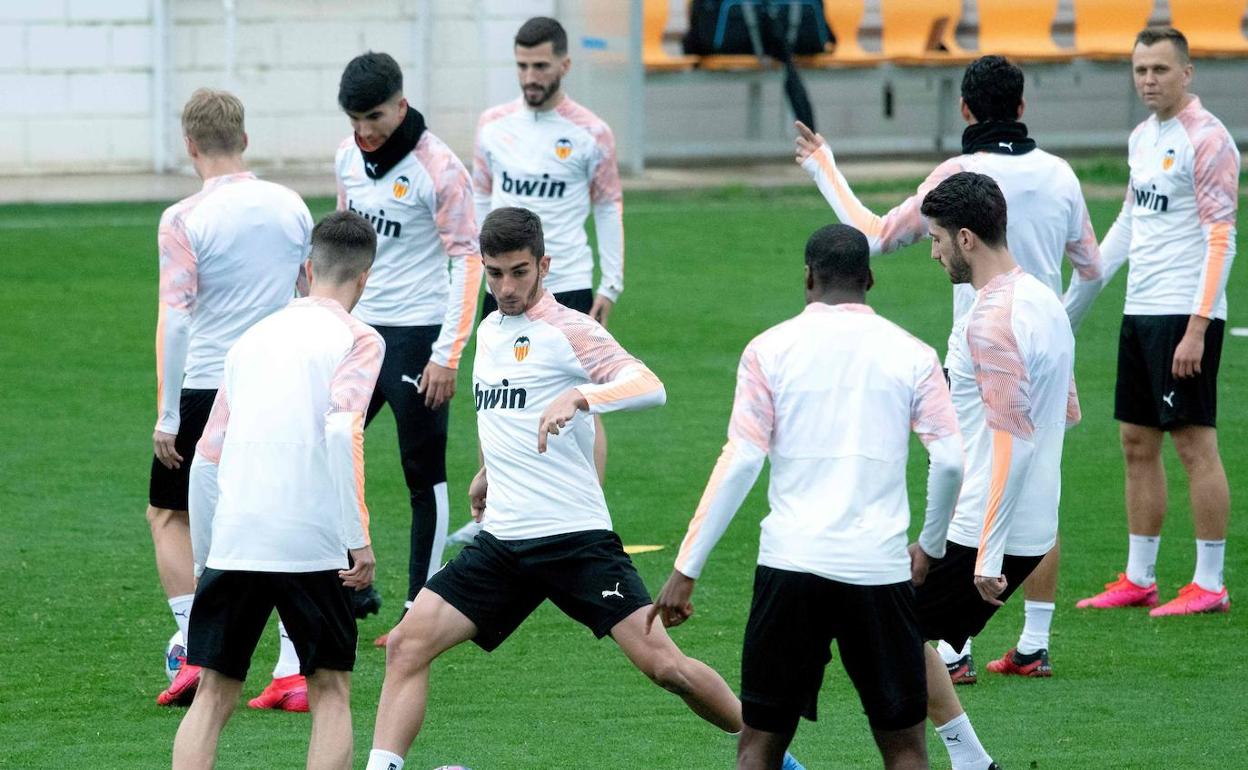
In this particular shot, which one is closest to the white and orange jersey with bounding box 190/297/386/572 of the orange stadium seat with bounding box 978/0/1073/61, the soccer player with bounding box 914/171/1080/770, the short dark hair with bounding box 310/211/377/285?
the short dark hair with bounding box 310/211/377/285

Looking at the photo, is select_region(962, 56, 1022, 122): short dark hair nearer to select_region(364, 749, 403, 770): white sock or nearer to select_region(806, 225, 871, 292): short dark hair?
select_region(806, 225, 871, 292): short dark hair

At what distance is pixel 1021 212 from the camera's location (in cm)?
664

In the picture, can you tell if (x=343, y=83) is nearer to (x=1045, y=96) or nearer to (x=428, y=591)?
(x=428, y=591)

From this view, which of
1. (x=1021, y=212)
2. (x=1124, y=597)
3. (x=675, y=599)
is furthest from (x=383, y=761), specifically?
(x=1124, y=597)

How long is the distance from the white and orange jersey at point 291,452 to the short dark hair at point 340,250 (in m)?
0.18

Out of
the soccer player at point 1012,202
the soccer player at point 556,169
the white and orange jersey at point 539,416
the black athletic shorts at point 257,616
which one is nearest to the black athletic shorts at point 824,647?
the white and orange jersey at point 539,416

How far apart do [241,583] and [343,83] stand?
2.58 metres

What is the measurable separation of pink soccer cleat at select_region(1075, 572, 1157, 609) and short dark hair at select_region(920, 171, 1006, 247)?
2.64 metres

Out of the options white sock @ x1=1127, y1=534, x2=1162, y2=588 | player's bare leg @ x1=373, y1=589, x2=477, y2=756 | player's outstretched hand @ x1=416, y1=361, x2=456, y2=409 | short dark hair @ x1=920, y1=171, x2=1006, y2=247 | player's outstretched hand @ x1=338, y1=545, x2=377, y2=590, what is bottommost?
white sock @ x1=1127, y1=534, x2=1162, y2=588

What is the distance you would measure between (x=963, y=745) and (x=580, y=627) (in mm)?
2217

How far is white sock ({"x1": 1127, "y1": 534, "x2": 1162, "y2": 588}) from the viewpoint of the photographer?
7.53 m

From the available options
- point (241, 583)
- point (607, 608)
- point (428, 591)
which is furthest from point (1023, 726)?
point (241, 583)

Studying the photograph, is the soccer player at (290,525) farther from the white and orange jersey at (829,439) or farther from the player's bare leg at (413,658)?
the white and orange jersey at (829,439)

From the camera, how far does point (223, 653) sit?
5172 millimetres
